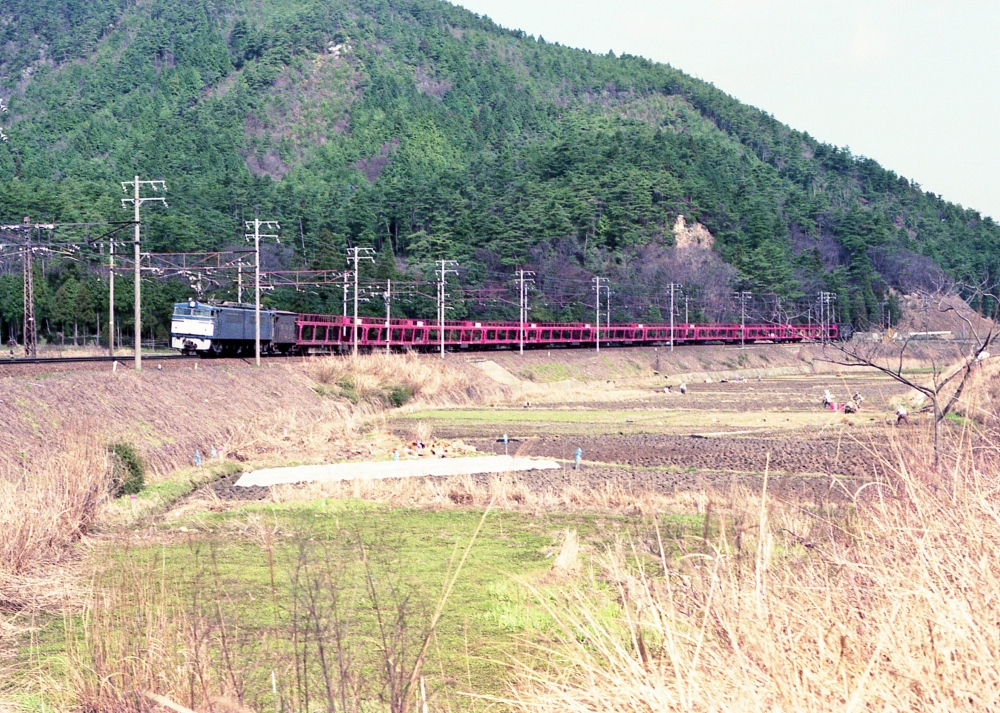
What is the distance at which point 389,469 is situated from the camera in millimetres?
27406

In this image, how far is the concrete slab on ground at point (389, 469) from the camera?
994 inches

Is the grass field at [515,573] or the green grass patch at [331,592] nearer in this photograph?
the grass field at [515,573]

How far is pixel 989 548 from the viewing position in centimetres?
507

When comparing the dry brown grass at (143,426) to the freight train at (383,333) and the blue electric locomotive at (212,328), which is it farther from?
the freight train at (383,333)

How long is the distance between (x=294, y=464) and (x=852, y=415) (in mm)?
20266

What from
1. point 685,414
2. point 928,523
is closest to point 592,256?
point 685,414

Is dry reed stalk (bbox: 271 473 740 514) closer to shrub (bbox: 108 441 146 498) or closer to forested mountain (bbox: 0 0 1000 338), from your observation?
shrub (bbox: 108 441 146 498)

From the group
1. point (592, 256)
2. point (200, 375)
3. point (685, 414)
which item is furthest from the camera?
point (592, 256)

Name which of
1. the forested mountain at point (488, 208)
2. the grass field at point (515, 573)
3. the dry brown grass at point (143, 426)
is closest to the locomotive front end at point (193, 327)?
the dry brown grass at point (143, 426)

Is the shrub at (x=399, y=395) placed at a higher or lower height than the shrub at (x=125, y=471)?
lower

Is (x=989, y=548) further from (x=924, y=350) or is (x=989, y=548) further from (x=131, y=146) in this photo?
(x=131, y=146)

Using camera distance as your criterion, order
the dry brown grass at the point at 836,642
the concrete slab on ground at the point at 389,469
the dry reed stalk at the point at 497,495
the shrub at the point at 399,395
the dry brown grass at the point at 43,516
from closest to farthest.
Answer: the dry brown grass at the point at 836,642 → the dry brown grass at the point at 43,516 → the dry reed stalk at the point at 497,495 → the concrete slab on ground at the point at 389,469 → the shrub at the point at 399,395

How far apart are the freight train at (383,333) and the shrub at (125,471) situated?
40.9 feet

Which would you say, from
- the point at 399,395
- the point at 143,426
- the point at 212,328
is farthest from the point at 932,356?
the point at 212,328
